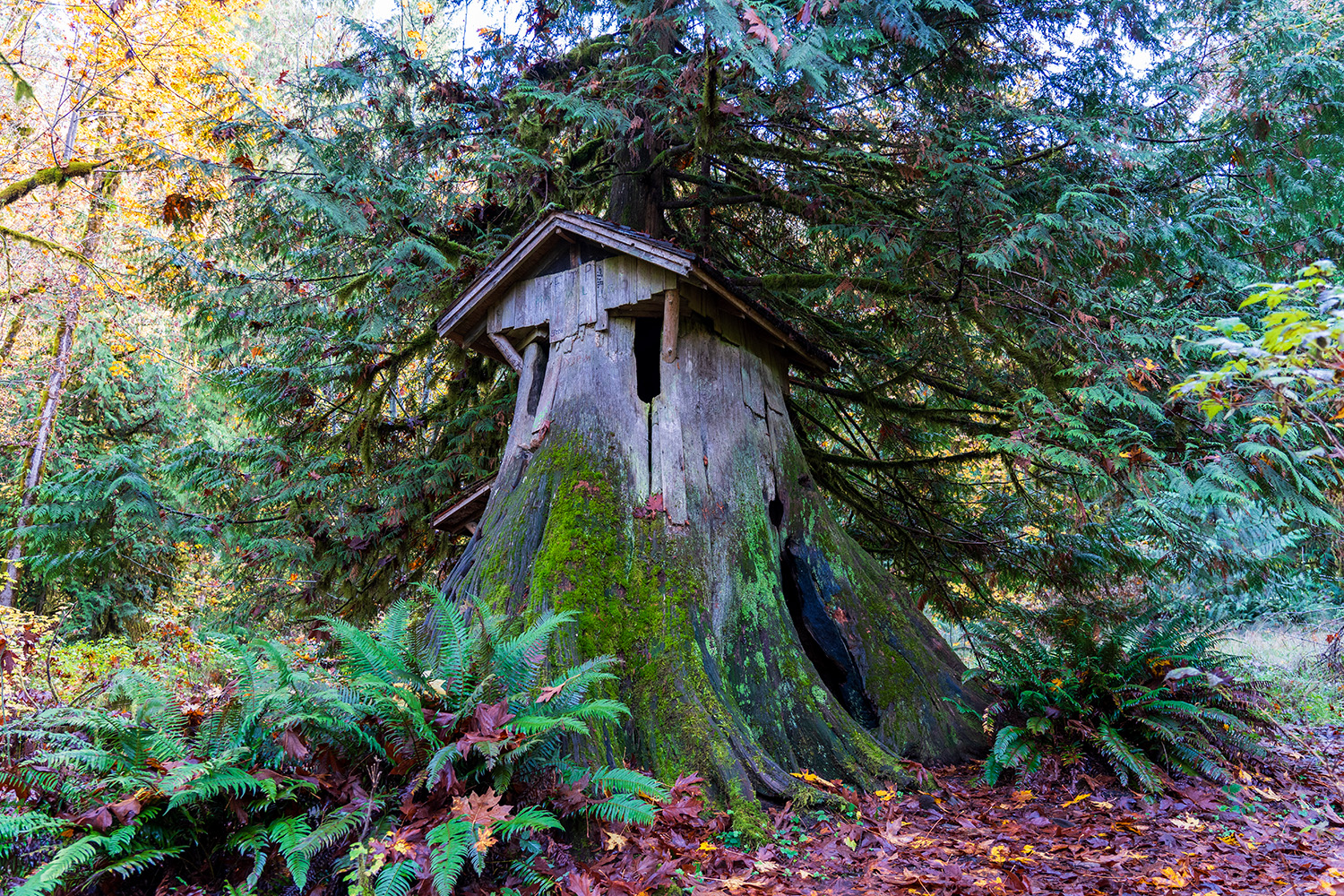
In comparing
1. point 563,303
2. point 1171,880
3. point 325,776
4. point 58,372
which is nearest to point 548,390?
point 563,303

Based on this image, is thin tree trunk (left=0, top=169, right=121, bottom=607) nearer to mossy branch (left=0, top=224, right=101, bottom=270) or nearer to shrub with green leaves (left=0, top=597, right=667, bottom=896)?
mossy branch (left=0, top=224, right=101, bottom=270)

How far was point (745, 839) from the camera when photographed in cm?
444

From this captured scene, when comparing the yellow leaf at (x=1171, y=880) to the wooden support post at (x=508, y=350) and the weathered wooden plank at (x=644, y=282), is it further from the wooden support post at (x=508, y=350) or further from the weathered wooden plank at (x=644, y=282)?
the wooden support post at (x=508, y=350)

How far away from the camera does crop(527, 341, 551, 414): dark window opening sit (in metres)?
6.89

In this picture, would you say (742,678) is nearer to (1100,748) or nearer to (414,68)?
(1100,748)

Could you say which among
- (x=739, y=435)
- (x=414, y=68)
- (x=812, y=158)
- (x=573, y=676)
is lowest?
(x=573, y=676)

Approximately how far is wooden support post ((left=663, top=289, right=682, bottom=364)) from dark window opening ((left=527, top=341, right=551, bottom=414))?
120 cm

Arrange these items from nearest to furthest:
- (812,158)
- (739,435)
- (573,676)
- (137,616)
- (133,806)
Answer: (133,806)
(573,676)
(739,435)
(812,158)
(137,616)

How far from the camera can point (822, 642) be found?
21.0 feet

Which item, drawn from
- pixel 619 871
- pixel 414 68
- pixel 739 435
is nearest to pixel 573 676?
pixel 619 871

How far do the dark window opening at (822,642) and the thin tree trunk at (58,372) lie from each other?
1241 centimetres

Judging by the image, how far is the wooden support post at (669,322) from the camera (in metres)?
6.44

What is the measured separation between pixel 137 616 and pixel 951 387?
17.6m

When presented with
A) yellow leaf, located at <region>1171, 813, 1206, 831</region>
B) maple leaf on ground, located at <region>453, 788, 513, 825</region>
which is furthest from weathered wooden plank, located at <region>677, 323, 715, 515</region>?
yellow leaf, located at <region>1171, 813, 1206, 831</region>
